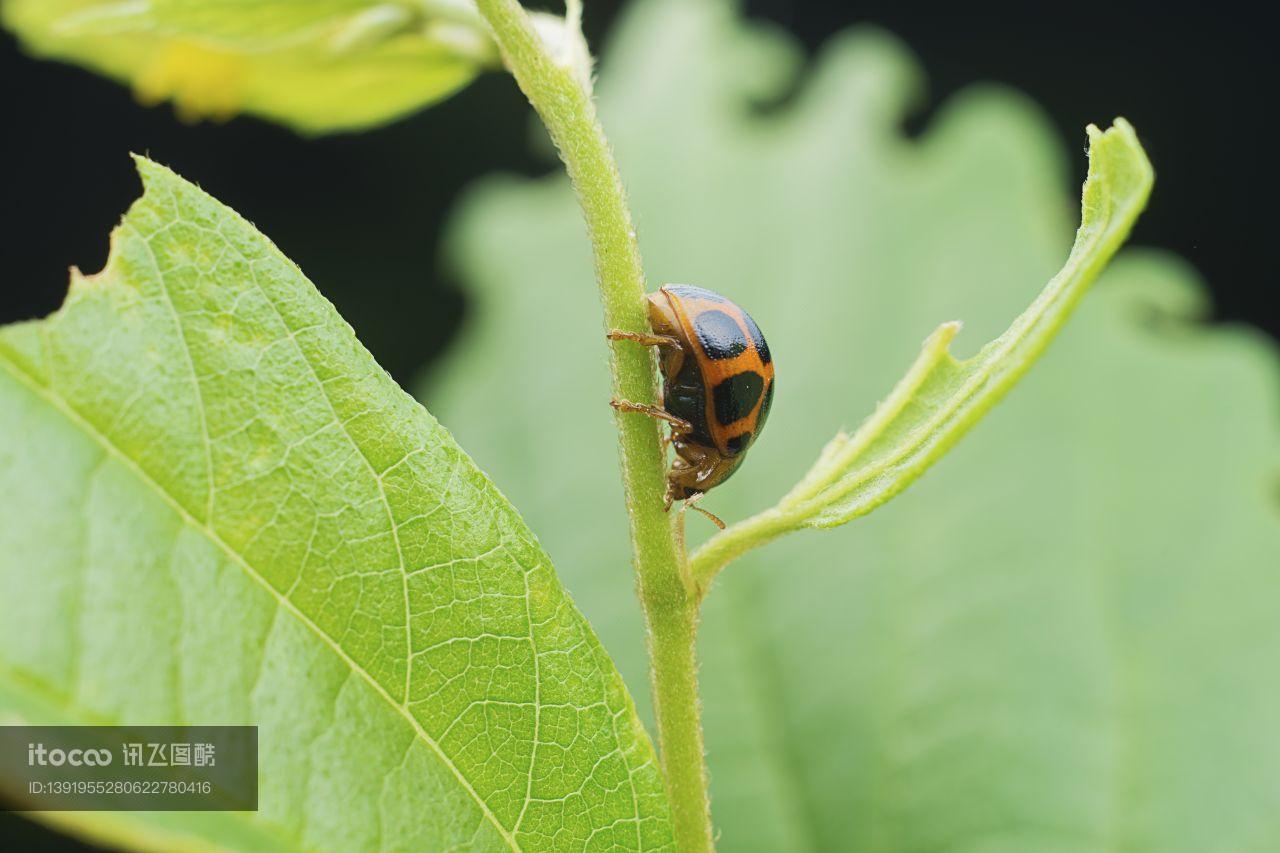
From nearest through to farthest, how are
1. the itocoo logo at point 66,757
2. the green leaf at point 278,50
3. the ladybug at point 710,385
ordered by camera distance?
the itocoo logo at point 66,757, the green leaf at point 278,50, the ladybug at point 710,385

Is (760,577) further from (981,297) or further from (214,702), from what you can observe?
(214,702)

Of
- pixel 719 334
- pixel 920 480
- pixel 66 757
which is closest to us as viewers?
pixel 66 757

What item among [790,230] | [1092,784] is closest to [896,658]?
[1092,784]

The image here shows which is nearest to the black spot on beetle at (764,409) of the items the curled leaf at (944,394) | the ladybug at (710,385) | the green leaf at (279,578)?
the ladybug at (710,385)

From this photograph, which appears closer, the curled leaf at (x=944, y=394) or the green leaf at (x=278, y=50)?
the curled leaf at (x=944, y=394)

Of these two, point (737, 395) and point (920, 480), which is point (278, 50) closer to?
point (737, 395)

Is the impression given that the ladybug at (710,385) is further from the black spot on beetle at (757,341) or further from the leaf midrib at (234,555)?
the leaf midrib at (234,555)

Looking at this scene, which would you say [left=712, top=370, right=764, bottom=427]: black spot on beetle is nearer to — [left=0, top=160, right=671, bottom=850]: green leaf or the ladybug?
the ladybug

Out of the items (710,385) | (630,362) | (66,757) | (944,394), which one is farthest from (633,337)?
(66,757)

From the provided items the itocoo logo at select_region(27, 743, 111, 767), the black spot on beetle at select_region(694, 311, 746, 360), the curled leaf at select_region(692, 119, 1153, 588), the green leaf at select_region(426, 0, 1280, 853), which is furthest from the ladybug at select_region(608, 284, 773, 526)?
the green leaf at select_region(426, 0, 1280, 853)
